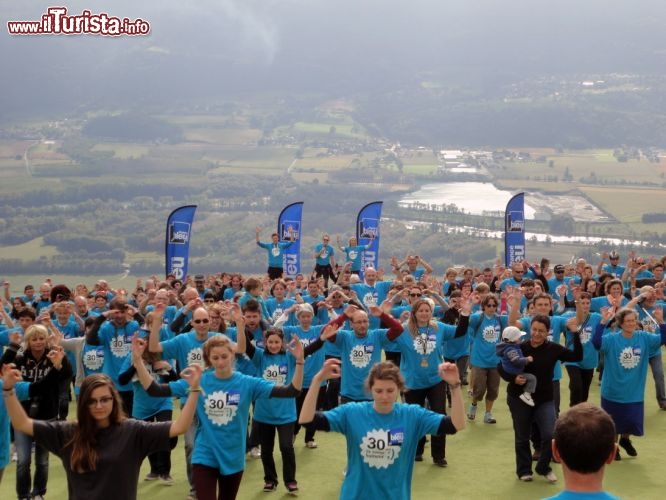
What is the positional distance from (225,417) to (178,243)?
1867 cm

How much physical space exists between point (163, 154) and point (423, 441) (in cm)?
11809

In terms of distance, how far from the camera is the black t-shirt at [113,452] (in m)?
6.20

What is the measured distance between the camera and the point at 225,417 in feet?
29.7

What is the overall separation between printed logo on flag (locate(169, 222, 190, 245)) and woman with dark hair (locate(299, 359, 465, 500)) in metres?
20.2

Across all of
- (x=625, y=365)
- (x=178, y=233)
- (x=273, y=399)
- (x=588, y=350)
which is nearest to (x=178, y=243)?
(x=178, y=233)

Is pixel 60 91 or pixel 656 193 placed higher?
pixel 60 91

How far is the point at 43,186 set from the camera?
349ft

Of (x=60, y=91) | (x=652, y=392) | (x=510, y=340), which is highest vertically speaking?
(x=60, y=91)

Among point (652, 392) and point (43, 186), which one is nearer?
point (652, 392)

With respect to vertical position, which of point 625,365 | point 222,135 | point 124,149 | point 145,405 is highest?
point 222,135

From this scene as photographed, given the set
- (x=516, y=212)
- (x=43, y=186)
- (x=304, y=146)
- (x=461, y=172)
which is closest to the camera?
(x=516, y=212)

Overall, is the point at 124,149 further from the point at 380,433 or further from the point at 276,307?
the point at 380,433

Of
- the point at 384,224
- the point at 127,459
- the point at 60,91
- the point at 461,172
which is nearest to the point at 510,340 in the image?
the point at 127,459

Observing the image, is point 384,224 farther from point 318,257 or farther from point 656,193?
point 318,257
